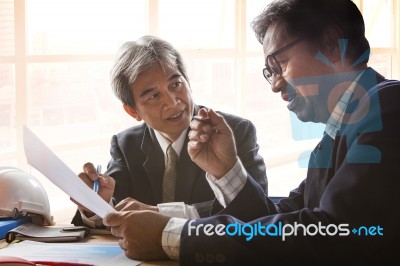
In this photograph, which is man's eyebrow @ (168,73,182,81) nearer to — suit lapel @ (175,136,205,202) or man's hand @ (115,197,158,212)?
suit lapel @ (175,136,205,202)

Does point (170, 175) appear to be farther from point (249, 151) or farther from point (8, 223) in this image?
point (8, 223)

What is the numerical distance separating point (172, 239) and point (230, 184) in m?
0.21

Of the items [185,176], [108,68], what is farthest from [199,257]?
[108,68]

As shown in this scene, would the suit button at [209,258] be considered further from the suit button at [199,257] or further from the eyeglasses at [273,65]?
the eyeglasses at [273,65]

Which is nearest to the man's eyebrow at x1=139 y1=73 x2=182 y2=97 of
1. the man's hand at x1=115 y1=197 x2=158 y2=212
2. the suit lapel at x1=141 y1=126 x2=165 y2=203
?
the suit lapel at x1=141 y1=126 x2=165 y2=203

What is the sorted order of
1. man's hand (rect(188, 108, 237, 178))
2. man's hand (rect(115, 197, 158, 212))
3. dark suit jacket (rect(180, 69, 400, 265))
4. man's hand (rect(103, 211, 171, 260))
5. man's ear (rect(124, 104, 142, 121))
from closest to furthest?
dark suit jacket (rect(180, 69, 400, 265)) < man's hand (rect(103, 211, 171, 260)) < man's hand (rect(188, 108, 237, 178)) < man's hand (rect(115, 197, 158, 212)) < man's ear (rect(124, 104, 142, 121))

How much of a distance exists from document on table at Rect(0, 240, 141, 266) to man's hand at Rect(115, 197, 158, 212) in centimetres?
11

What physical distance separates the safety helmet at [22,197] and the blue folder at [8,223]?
10mm

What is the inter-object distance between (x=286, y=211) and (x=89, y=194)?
0.40m

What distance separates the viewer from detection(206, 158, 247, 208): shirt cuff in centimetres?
130

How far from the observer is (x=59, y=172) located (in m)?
1.26

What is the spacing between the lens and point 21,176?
4.87 ft

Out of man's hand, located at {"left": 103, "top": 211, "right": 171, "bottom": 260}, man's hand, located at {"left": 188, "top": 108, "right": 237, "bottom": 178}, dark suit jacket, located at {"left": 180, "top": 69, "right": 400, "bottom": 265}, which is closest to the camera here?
dark suit jacket, located at {"left": 180, "top": 69, "right": 400, "bottom": 265}

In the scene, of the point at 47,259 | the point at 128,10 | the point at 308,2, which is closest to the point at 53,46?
the point at 128,10
